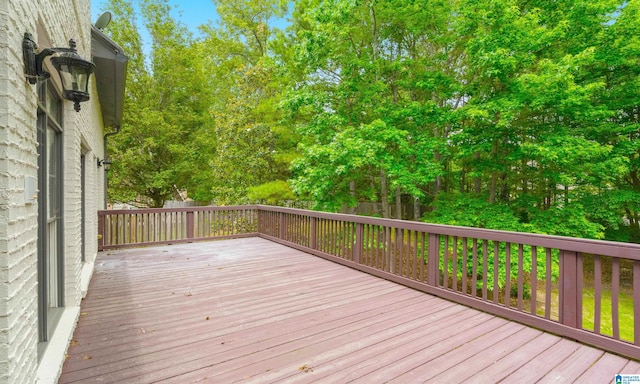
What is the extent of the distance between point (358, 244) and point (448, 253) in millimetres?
1483

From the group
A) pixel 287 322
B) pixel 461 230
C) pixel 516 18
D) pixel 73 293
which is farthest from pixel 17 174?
pixel 516 18

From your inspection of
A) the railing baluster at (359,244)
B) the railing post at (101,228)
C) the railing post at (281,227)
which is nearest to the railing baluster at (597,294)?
the railing baluster at (359,244)

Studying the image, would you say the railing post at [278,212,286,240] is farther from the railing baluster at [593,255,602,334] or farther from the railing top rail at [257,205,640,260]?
the railing baluster at [593,255,602,334]

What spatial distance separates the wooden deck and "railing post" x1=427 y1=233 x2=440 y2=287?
0.73 ft

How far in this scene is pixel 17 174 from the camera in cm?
138

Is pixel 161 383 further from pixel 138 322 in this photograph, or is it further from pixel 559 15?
pixel 559 15

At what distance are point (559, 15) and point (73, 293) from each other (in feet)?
35.8

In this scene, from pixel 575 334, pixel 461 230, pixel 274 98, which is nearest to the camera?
pixel 575 334

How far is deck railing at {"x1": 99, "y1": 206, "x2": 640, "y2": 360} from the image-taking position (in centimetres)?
263

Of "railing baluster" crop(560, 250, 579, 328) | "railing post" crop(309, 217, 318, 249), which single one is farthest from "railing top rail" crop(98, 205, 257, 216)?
"railing baluster" crop(560, 250, 579, 328)

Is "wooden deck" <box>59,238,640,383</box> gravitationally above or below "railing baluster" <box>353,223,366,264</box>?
below

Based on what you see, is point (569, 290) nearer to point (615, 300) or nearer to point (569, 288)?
point (569, 288)

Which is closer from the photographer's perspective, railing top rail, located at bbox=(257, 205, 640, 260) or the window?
the window

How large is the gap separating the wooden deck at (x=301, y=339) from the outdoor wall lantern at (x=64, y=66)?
1.83 m
